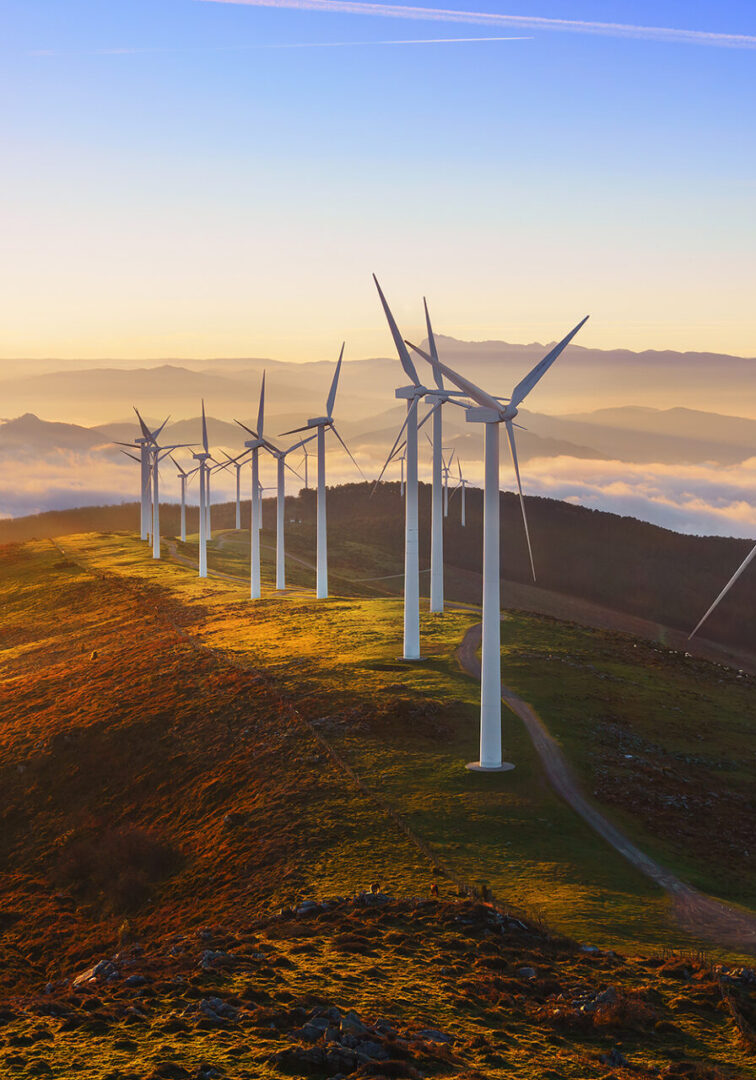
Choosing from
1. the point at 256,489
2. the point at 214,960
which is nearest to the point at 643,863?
the point at 214,960

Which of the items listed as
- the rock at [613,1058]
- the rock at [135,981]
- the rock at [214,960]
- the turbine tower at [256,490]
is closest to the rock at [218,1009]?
the rock at [214,960]

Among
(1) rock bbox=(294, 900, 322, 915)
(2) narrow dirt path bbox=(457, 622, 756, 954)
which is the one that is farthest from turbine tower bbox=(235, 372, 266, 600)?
(1) rock bbox=(294, 900, 322, 915)

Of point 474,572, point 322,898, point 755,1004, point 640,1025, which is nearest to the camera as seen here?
point 640,1025

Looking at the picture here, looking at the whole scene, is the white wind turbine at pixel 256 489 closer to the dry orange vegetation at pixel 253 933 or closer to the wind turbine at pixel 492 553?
the dry orange vegetation at pixel 253 933

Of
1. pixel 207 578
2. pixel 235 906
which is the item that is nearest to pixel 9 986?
pixel 235 906

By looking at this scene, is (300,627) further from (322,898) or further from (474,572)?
(474,572)

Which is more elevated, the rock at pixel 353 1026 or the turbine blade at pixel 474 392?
the turbine blade at pixel 474 392
